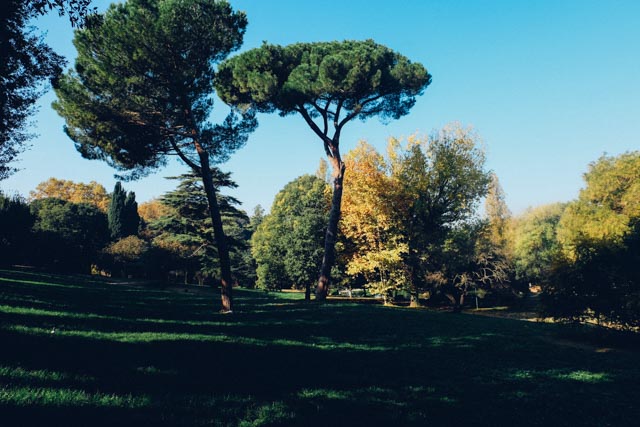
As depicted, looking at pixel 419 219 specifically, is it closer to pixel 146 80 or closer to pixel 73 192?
pixel 146 80

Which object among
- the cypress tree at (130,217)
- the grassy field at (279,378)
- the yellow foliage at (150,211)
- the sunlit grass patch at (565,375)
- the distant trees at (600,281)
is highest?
the yellow foliage at (150,211)

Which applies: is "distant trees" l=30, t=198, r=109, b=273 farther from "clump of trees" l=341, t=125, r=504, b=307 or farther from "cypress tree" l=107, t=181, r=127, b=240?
"clump of trees" l=341, t=125, r=504, b=307

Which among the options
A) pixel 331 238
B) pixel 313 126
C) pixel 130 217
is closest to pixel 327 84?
pixel 313 126

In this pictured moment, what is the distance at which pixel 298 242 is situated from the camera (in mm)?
33219

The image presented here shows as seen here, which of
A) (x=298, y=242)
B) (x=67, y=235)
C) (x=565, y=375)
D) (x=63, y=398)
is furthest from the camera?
(x=67, y=235)

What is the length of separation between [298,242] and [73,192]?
2842 inches

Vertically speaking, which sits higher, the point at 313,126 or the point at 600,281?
the point at 313,126

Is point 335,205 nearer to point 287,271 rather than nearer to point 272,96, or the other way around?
point 272,96

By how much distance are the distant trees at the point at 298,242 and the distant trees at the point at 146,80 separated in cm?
1608

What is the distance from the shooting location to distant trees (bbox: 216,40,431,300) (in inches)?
831

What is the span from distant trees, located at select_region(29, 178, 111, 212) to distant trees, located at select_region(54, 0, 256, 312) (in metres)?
67.9

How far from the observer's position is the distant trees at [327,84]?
21.1 metres

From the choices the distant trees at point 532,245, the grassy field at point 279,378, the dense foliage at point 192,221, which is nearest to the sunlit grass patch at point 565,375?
the grassy field at point 279,378

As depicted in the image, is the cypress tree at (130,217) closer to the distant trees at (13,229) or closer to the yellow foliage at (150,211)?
the distant trees at (13,229)
